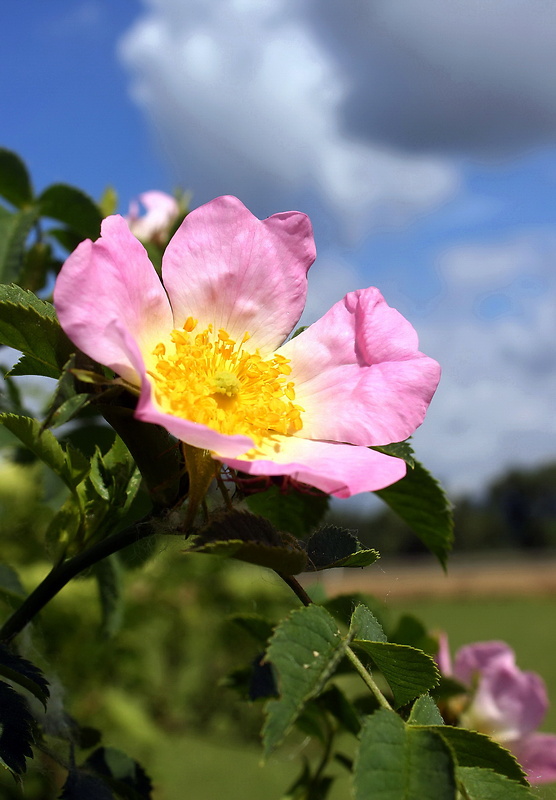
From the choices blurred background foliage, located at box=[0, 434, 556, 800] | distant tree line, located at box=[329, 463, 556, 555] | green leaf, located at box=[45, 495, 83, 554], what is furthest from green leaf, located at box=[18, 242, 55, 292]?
distant tree line, located at box=[329, 463, 556, 555]

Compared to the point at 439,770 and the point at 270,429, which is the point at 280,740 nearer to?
the point at 439,770

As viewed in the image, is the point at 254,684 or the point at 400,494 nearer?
the point at 254,684

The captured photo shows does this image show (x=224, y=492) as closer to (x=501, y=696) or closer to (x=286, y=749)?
(x=501, y=696)

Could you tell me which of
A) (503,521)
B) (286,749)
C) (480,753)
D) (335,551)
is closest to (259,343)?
(335,551)

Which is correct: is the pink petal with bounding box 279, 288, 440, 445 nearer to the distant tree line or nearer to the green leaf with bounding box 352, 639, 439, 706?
the green leaf with bounding box 352, 639, 439, 706

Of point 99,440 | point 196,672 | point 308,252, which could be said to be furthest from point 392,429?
point 196,672

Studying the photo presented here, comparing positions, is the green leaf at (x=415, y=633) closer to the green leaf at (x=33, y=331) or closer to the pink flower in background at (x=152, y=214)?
the green leaf at (x=33, y=331)
